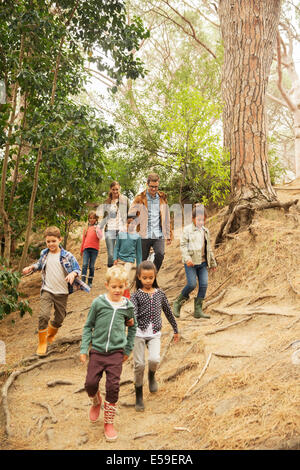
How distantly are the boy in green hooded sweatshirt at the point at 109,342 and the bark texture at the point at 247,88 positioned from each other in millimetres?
5061

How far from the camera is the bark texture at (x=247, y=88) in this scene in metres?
8.26

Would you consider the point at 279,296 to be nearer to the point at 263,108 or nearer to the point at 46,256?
the point at 46,256

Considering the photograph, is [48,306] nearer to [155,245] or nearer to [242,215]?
[155,245]

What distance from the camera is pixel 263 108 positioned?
8.52 m

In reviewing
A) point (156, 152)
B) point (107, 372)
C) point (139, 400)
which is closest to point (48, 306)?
point (139, 400)

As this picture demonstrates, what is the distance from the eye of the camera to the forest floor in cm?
339

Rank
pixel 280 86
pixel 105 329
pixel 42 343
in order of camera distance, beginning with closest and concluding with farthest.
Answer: pixel 105 329
pixel 42 343
pixel 280 86

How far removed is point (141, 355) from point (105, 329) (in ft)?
2.10

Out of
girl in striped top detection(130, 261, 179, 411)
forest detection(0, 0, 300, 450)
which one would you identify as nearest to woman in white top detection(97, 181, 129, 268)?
forest detection(0, 0, 300, 450)

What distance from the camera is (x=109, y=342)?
360 cm

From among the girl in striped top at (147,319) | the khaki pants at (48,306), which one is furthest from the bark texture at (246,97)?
the girl in striped top at (147,319)

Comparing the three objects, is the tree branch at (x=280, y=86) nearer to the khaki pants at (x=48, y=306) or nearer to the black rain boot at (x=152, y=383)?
the khaki pants at (x=48, y=306)

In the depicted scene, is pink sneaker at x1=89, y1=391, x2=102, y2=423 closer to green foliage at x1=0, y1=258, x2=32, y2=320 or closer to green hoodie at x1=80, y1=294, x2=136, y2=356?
green hoodie at x1=80, y1=294, x2=136, y2=356
